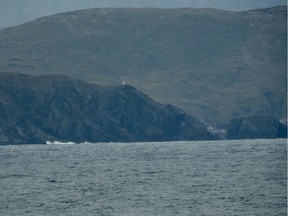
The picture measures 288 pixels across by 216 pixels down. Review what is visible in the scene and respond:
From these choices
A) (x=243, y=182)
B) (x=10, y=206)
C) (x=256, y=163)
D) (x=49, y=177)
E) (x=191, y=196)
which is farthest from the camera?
(x=256, y=163)

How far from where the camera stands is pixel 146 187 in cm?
10869

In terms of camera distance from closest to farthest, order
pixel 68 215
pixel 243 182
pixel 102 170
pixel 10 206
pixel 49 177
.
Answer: pixel 68 215
pixel 10 206
pixel 243 182
pixel 49 177
pixel 102 170

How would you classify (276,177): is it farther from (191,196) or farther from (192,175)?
(191,196)

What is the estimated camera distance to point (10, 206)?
9119cm

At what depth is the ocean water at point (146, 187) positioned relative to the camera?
87.8 metres

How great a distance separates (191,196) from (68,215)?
66.2 feet

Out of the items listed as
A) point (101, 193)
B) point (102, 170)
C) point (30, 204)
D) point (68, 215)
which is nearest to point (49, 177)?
point (102, 170)

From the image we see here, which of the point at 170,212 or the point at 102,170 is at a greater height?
the point at 170,212

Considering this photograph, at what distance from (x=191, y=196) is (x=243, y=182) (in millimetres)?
17116

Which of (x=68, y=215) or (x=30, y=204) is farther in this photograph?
(x=30, y=204)

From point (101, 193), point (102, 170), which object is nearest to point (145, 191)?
point (101, 193)

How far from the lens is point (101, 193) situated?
102 metres

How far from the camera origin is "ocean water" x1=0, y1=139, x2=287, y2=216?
87812 millimetres

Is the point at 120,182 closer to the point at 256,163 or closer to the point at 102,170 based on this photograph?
the point at 102,170
